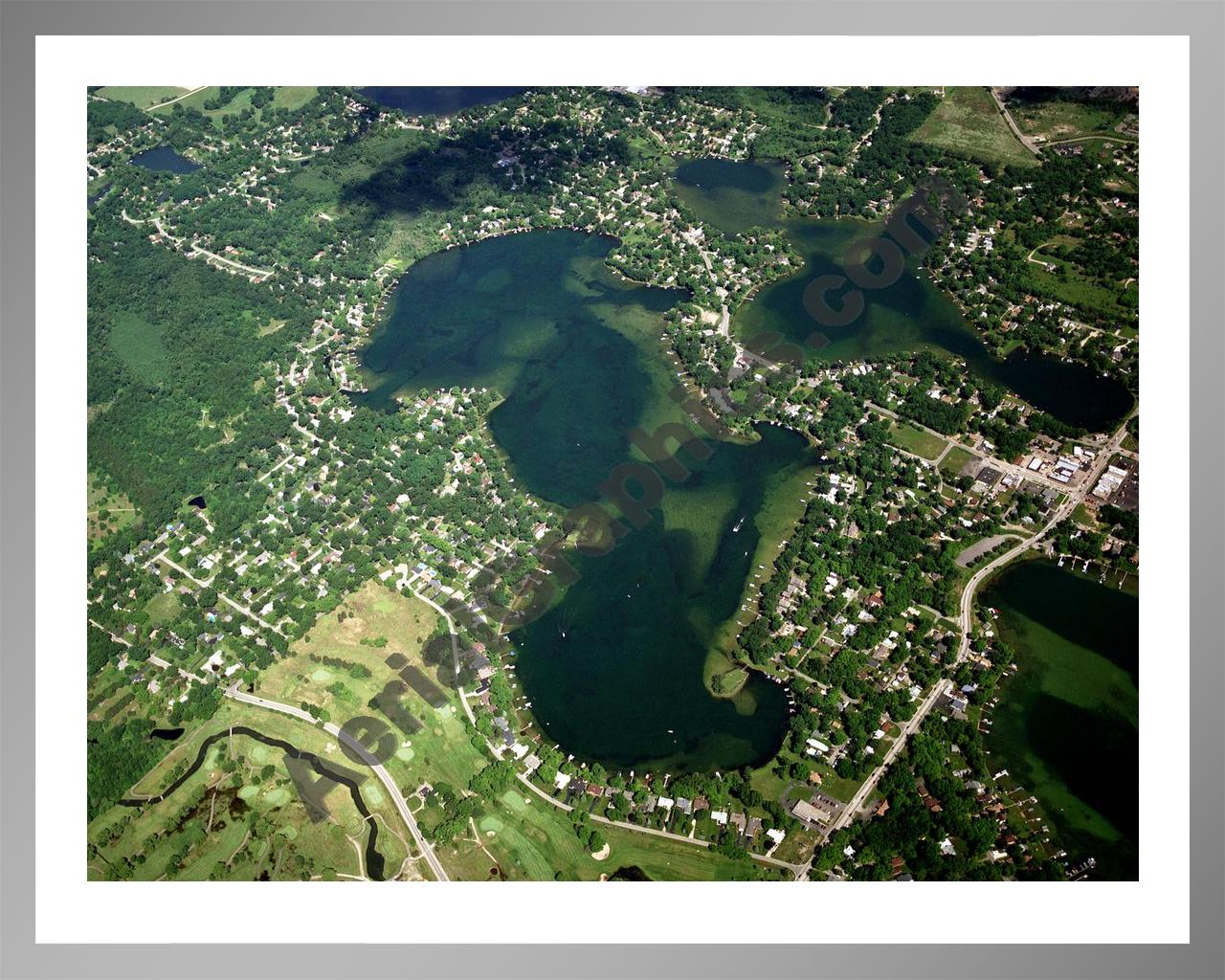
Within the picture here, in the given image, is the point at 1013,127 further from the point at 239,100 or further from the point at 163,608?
the point at 163,608

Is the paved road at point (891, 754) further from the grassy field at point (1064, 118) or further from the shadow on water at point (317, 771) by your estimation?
the grassy field at point (1064, 118)

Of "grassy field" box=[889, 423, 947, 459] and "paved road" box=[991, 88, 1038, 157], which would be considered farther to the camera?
"paved road" box=[991, 88, 1038, 157]

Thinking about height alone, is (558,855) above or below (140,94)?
below

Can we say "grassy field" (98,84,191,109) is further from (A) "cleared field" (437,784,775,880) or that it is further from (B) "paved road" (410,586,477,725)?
(A) "cleared field" (437,784,775,880)

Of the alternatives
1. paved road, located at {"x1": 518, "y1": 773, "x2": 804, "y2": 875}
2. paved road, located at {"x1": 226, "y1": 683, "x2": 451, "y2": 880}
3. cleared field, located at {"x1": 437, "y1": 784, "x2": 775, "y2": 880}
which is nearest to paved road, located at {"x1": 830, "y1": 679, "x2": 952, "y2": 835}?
paved road, located at {"x1": 518, "y1": 773, "x2": 804, "y2": 875}

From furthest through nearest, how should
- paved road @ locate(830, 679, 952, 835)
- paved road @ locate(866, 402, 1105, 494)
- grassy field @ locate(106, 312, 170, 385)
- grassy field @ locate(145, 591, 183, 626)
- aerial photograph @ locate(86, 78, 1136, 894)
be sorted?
grassy field @ locate(106, 312, 170, 385) → paved road @ locate(866, 402, 1105, 494) → grassy field @ locate(145, 591, 183, 626) → aerial photograph @ locate(86, 78, 1136, 894) → paved road @ locate(830, 679, 952, 835)

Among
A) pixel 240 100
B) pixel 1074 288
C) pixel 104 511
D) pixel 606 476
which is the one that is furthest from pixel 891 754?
pixel 240 100

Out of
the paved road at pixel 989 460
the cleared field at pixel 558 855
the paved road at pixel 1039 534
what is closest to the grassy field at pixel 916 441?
the paved road at pixel 989 460
